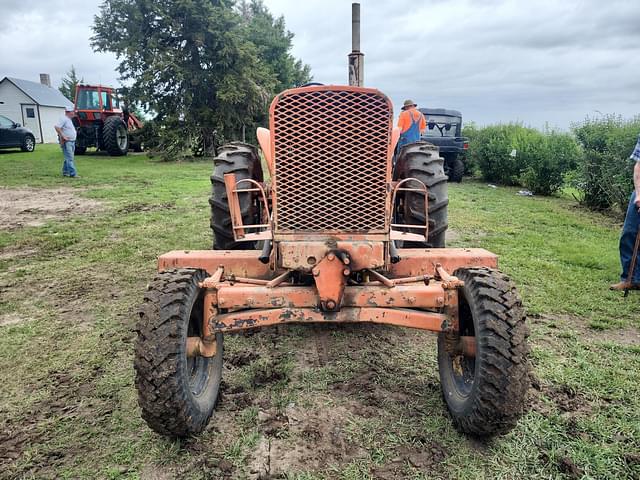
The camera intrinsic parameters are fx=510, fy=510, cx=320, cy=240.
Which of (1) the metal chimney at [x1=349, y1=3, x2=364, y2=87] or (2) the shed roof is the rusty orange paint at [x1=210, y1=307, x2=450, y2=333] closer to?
(1) the metal chimney at [x1=349, y1=3, x2=364, y2=87]

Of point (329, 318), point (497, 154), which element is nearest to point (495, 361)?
point (329, 318)

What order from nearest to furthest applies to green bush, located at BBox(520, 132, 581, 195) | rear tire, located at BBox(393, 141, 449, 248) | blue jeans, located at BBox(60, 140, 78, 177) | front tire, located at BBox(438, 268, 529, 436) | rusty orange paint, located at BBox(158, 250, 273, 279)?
front tire, located at BBox(438, 268, 529, 436)
rusty orange paint, located at BBox(158, 250, 273, 279)
rear tire, located at BBox(393, 141, 449, 248)
green bush, located at BBox(520, 132, 581, 195)
blue jeans, located at BBox(60, 140, 78, 177)

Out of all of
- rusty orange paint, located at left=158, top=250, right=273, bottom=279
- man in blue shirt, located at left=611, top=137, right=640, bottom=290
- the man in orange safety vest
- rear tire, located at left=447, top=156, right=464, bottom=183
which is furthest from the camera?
rear tire, located at left=447, top=156, right=464, bottom=183

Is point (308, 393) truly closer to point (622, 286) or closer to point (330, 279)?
point (330, 279)

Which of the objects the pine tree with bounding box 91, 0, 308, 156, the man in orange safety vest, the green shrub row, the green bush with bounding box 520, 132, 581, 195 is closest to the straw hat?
the man in orange safety vest

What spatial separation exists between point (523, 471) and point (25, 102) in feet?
167

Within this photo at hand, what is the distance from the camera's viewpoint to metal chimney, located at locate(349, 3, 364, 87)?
3830 mm

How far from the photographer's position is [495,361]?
8.30 feet

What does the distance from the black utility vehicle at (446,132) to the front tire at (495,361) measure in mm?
12871

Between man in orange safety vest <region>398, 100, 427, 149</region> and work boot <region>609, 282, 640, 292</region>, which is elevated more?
man in orange safety vest <region>398, 100, 427, 149</region>

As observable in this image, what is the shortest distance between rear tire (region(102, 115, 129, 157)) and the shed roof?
91.7ft

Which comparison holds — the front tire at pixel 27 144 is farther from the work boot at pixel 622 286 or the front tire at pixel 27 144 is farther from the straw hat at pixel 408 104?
the work boot at pixel 622 286

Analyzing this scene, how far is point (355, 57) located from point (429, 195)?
1.26m

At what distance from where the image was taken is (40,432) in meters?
2.82
